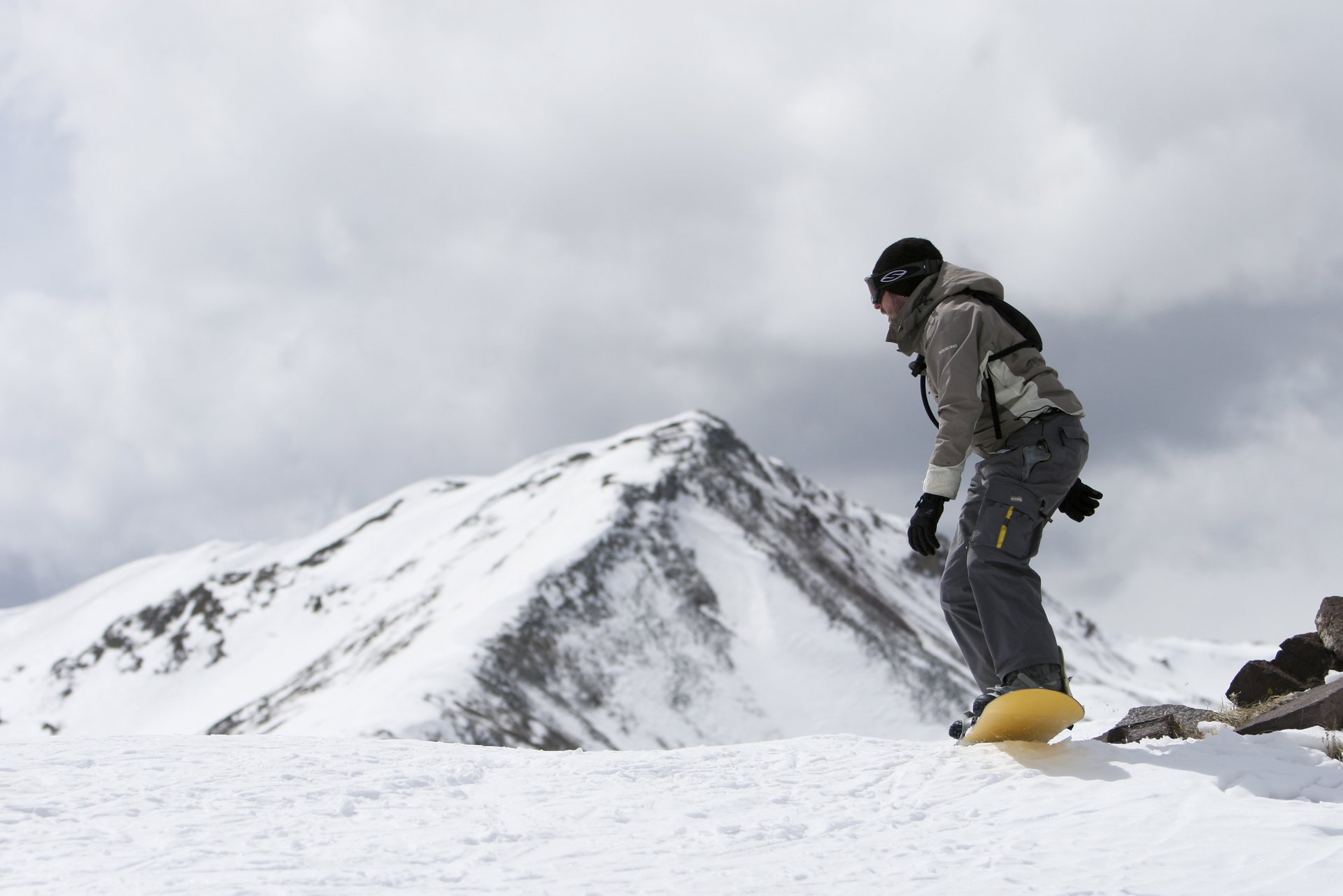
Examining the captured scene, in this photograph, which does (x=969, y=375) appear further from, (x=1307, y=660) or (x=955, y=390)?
(x=1307, y=660)

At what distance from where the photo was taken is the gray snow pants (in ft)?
23.1

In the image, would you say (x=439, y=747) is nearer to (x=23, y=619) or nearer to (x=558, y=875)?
(x=558, y=875)

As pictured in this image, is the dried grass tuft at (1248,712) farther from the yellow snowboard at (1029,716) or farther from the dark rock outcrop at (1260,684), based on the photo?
the yellow snowboard at (1029,716)

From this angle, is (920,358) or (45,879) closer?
(45,879)

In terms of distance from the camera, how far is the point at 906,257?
24.9ft

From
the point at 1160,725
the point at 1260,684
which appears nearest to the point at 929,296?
the point at 1160,725

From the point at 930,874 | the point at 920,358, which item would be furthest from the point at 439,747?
the point at 920,358

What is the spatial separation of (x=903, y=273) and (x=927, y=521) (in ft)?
6.10

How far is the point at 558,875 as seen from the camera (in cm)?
486

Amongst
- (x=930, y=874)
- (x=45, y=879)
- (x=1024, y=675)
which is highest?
(x=1024, y=675)

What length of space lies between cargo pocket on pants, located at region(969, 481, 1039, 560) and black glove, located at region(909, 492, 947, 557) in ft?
1.39

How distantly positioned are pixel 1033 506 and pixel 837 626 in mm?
48732

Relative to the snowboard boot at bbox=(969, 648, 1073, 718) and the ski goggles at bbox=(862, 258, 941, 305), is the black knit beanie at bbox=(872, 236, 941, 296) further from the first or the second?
the snowboard boot at bbox=(969, 648, 1073, 718)

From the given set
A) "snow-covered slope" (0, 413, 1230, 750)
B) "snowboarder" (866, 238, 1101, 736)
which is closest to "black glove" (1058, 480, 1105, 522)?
"snowboarder" (866, 238, 1101, 736)
